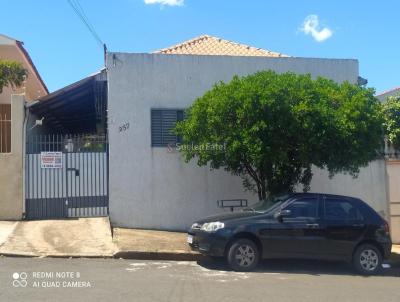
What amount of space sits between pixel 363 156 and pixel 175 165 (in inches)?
194

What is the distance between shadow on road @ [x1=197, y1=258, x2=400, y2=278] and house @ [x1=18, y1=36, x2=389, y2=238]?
3362mm

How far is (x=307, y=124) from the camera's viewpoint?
11172mm

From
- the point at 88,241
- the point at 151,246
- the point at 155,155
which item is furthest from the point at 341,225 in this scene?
the point at 155,155

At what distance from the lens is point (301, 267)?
10.7m

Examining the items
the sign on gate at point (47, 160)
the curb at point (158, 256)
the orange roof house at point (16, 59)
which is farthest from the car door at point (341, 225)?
the orange roof house at point (16, 59)

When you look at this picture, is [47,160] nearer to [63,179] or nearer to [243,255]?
[63,179]

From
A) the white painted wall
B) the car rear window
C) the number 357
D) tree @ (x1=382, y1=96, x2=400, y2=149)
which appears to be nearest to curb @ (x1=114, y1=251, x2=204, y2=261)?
the car rear window

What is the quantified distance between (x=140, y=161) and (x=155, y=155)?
43cm

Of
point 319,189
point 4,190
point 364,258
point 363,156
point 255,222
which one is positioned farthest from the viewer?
point 319,189

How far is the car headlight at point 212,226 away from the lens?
978 centimetres

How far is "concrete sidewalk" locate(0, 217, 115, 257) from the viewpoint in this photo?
34.6 feet

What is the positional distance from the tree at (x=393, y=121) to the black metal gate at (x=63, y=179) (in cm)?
792

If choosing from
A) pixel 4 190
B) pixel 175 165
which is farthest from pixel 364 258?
pixel 4 190

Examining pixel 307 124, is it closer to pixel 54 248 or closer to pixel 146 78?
pixel 146 78
